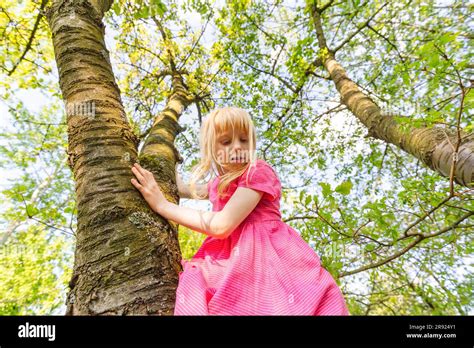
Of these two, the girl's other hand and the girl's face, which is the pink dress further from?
the girl's other hand

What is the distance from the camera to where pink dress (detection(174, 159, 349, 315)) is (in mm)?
1128

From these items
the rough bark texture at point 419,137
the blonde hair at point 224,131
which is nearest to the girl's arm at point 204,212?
the blonde hair at point 224,131

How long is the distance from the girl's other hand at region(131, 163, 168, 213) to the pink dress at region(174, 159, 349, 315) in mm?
373

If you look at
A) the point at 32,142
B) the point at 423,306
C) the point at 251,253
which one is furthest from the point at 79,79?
the point at 32,142

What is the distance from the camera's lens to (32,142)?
8.28 m

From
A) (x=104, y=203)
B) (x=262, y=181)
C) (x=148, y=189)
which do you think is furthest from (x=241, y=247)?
(x=104, y=203)

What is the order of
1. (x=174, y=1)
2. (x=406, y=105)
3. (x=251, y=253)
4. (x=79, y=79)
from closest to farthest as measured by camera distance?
(x=251, y=253) < (x=79, y=79) < (x=406, y=105) < (x=174, y=1)

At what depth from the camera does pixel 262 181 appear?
1606mm

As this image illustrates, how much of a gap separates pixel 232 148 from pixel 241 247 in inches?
26.8

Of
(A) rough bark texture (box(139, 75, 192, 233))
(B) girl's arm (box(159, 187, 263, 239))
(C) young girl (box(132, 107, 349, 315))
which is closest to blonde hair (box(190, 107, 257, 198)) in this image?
(C) young girl (box(132, 107, 349, 315))

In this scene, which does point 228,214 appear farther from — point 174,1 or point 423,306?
point 174,1

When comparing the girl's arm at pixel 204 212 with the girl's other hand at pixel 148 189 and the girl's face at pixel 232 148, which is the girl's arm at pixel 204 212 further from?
the girl's face at pixel 232 148

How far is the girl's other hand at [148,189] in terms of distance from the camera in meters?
1.46

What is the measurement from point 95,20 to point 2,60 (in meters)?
3.99
